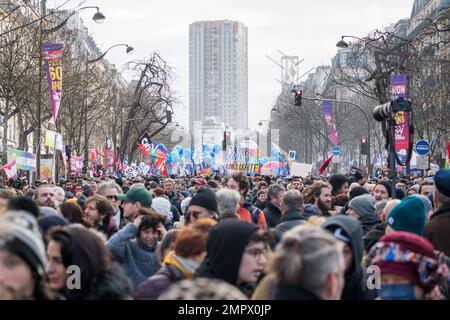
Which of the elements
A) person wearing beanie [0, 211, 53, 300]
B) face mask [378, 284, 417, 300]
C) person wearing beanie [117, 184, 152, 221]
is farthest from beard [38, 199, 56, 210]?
person wearing beanie [0, 211, 53, 300]

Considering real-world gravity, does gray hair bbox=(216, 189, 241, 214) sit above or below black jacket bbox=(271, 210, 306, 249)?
above

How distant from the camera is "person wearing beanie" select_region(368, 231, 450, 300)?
4.79 m

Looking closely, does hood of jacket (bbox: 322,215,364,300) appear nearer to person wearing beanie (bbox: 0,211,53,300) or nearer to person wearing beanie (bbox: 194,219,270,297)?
person wearing beanie (bbox: 194,219,270,297)

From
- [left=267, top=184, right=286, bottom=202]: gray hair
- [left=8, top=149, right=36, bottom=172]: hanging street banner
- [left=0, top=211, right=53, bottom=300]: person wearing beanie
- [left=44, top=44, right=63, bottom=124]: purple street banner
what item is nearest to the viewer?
[left=0, top=211, right=53, bottom=300]: person wearing beanie

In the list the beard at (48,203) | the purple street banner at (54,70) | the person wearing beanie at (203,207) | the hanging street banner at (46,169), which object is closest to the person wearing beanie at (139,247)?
the person wearing beanie at (203,207)

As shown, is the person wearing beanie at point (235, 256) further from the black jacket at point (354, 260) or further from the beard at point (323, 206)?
the beard at point (323, 206)

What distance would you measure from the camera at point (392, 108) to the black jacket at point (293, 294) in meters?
5.74

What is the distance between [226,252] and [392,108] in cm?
491

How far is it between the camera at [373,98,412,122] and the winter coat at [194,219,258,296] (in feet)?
15.3

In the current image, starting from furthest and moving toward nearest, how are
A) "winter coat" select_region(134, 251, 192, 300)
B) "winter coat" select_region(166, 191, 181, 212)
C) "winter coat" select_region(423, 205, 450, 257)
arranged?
"winter coat" select_region(166, 191, 181, 212) → "winter coat" select_region(423, 205, 450, 257) → "winter coat" select_region(134, 251, 192, 300)

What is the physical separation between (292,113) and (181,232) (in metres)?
75.4

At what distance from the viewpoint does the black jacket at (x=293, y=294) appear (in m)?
4.17

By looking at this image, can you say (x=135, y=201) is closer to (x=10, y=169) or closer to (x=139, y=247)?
(x=139, y=247)

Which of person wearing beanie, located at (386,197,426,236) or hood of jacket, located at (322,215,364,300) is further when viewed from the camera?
person wearing beanie, located at (386,197,426,236)
